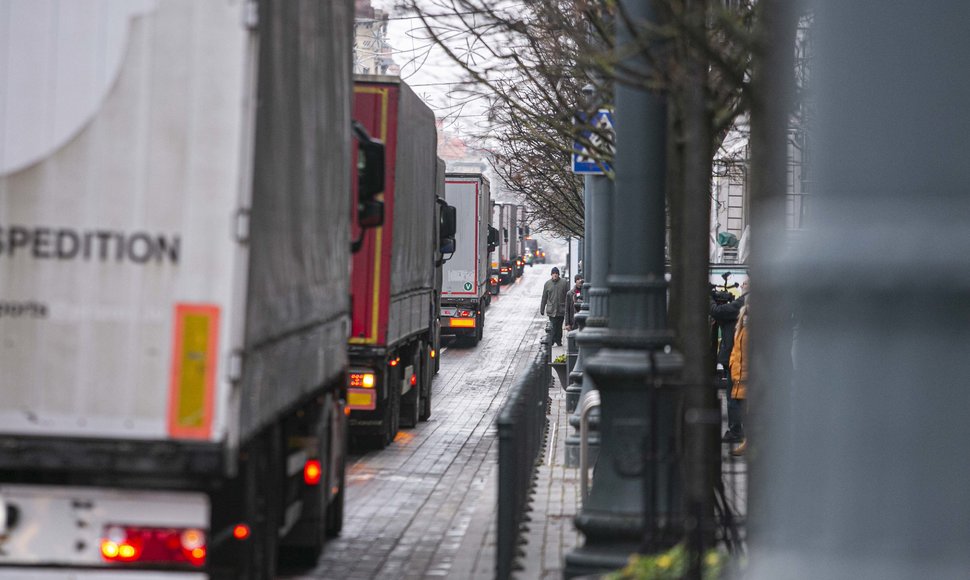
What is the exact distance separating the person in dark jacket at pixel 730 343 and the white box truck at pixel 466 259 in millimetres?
18625

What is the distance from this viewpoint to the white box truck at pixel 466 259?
3859 cm

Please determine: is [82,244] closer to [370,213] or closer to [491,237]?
[370,213]

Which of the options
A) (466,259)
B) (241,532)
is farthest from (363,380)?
(466,259)

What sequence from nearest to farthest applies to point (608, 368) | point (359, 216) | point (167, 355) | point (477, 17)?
point (167, 355), point (608, 368), point (359, 216), point (477, 17)

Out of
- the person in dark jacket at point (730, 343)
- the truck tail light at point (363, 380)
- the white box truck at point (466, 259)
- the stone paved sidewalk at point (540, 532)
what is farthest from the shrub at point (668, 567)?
the white box truck at point (466, 259)

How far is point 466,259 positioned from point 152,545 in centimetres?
3363

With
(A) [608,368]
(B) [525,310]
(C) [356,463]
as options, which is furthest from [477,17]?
(B) [525,310]

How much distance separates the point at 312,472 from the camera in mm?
9266

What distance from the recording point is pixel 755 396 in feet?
12.0

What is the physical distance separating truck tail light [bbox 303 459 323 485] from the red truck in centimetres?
552

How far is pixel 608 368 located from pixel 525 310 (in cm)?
5533

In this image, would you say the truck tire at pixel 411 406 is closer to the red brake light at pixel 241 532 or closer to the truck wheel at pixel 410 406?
the truck wheel at pixel 410 406

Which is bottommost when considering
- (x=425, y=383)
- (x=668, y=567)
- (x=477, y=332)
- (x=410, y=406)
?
(x=477, y=332)

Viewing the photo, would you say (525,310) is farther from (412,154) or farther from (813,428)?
(813,428)
